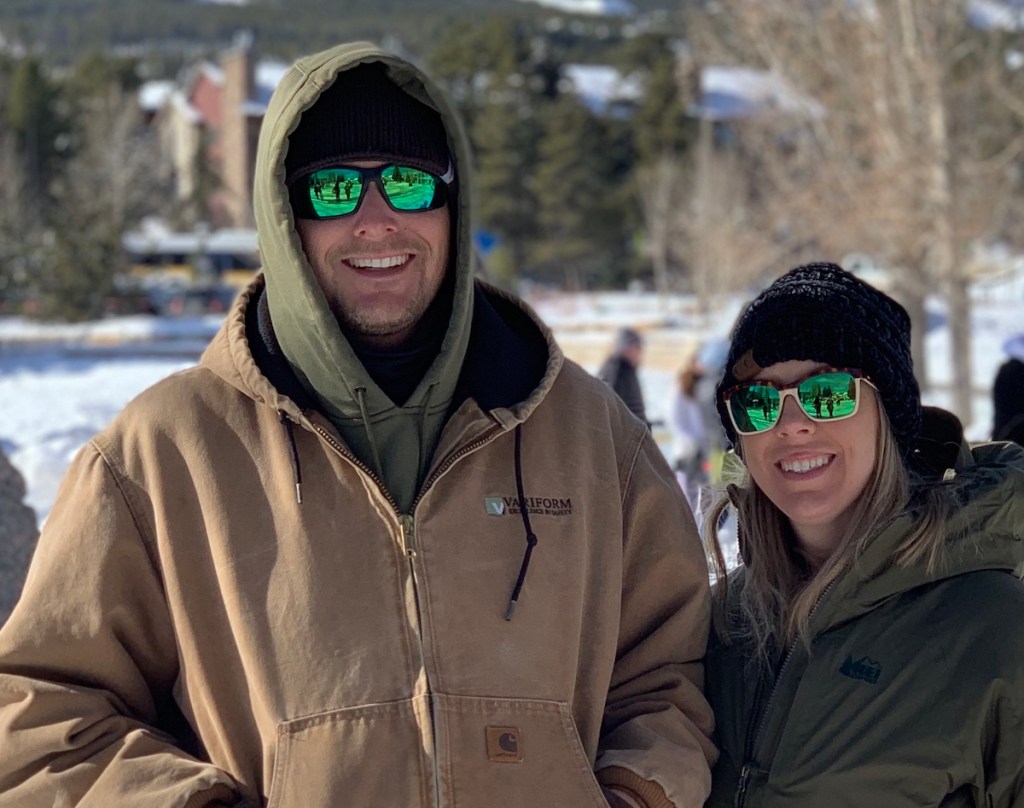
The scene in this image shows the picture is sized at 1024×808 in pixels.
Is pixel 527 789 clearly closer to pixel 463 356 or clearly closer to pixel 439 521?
pixel 439 521

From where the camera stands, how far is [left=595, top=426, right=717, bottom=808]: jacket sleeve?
8.07ft

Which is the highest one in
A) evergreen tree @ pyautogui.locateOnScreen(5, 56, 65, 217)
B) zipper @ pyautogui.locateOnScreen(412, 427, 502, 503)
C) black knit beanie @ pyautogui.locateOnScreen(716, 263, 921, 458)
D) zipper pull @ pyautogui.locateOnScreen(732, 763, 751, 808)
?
evergreen tree @ pyautogui.locateOnScreen(5, 56, 65, 217)

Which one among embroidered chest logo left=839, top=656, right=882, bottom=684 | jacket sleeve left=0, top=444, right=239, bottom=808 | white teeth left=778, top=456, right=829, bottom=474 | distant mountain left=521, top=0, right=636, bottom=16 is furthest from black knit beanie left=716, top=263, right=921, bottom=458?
distant mountain left=521, top=0, right=636, bottom=16

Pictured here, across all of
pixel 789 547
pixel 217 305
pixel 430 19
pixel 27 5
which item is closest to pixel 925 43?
pixel 789 547

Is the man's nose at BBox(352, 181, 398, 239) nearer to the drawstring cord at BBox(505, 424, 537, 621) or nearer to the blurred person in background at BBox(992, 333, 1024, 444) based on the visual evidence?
the drawstring cord at BBox(505, 424, 537, 621)

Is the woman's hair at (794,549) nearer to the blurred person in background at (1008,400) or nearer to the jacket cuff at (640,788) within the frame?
the jacket cuff at (640,788)

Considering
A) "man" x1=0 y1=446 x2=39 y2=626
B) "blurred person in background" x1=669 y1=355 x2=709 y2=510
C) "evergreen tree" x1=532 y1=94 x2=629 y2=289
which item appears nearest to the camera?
"man" x1=0 y1=446 x2=39 y2=626

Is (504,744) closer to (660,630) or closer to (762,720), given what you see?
(660,630)

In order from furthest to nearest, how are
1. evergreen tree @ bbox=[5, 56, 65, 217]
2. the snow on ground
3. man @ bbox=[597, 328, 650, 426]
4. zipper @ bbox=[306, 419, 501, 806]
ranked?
evergreen tree @ bbox=[5, 56, 65, 217] → the snow on ground → man @ bbox=[597, 328, 650, 426] → zipper @ bbox=[306, 419, 501, 806]

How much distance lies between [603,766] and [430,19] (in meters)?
129

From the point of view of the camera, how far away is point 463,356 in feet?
8.45

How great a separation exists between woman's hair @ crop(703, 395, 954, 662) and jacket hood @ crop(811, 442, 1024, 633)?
0.02m

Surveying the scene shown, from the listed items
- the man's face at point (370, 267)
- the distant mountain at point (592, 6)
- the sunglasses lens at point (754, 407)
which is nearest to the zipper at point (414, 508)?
the man's face at point (370, 267)

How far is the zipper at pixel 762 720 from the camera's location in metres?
2.48
